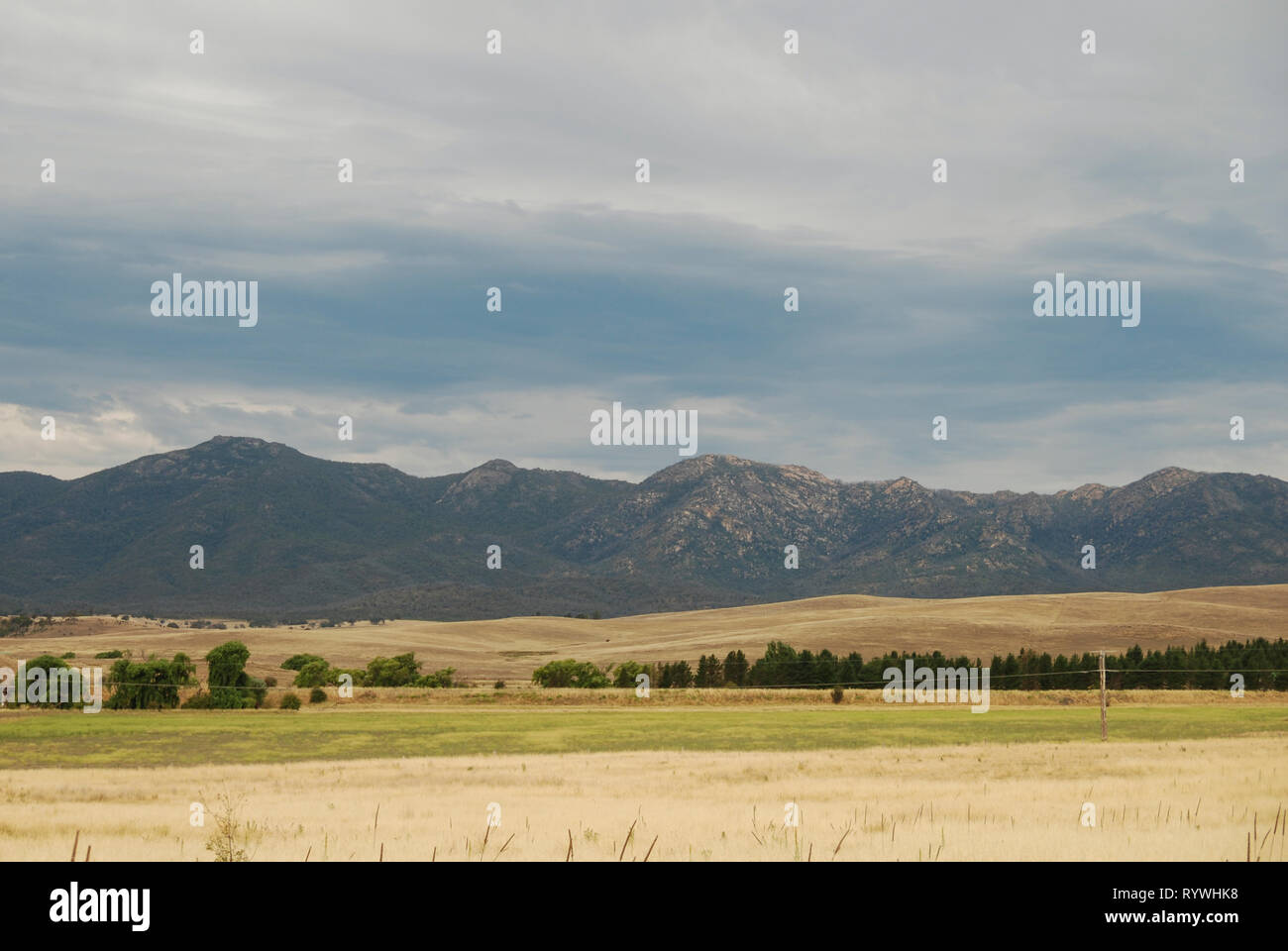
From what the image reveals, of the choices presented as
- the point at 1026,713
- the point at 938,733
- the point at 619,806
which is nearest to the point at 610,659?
the point at 1026,713

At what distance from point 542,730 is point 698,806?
39259 millimetres

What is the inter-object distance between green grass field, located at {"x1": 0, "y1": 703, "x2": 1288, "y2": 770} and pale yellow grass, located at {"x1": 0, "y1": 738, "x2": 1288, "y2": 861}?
831 cm

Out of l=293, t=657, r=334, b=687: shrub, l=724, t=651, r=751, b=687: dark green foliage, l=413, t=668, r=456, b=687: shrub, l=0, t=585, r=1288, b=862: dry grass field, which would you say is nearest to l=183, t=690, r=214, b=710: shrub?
l=0, t=585, r=1288, b=862: dry grass field

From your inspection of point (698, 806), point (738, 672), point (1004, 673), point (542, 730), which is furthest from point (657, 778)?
point (1004, 673)

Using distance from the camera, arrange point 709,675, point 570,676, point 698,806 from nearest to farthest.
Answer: point 698,806
point 570,676
point 709,675

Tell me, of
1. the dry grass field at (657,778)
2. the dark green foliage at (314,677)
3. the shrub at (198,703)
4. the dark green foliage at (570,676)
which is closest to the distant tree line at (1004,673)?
the dark green foliage at (570,676)

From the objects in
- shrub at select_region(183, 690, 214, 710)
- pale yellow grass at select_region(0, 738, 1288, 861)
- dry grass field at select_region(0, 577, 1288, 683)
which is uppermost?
pale yellow grass at select_region(0, 738, 1288, 861)

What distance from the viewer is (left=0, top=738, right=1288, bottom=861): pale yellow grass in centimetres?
1891

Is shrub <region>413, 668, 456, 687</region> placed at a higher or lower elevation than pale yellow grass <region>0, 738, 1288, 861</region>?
lower

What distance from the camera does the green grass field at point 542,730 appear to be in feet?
171

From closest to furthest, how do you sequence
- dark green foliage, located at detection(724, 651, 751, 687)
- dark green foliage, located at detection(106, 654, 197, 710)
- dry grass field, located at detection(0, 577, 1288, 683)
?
1. dark green foliage, located at detection(106, 654, 197, 710)
2. dark green foliage, located at detection(724, 651, 751, 687)
3. dry grass field, located at detection(0, 577, 1288, 683)

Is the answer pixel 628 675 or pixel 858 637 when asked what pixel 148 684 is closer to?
pixel 628 675

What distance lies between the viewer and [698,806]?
27.2 meters

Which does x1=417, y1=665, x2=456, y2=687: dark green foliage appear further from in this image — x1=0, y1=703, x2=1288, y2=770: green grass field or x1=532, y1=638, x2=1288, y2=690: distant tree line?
x1=0, y1=703, x2=1288, y2=770: green grass field
